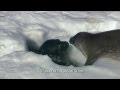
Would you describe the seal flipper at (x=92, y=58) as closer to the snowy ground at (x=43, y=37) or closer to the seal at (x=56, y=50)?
the snowy ground at (x=43, y=37)

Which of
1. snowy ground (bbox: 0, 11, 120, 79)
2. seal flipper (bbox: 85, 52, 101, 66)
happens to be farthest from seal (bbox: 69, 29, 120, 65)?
snowy ground (bbox: 0, 11, 120, 79)

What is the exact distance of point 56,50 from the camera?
507cm

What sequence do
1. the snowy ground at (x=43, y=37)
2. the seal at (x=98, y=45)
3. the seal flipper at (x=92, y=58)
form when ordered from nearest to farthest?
the snowy ground at (x=43, y=37)
the seal flipper at (x=92, y=58)
the seal at (x=98, y=45)

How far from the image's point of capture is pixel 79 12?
6742 mm

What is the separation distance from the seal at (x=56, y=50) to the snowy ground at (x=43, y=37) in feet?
0.41

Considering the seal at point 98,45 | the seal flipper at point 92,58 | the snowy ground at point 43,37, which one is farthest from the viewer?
the seal at point 98,45

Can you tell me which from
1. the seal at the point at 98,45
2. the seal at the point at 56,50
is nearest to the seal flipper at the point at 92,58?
the seal at the point at 98,45

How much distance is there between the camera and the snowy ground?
416 centimetres

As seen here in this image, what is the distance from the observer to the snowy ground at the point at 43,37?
416 centimetres

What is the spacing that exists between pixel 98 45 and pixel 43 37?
1063mm

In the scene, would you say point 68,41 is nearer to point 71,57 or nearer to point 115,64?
point 71,57

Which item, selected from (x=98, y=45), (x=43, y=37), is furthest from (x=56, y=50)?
(x=98, y=45)
